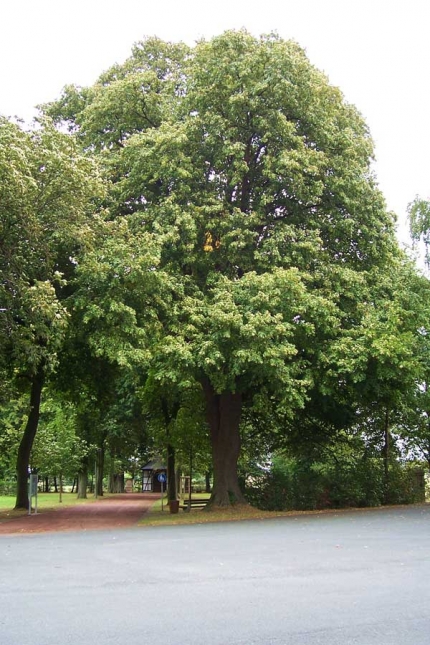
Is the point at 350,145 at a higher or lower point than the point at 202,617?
higher

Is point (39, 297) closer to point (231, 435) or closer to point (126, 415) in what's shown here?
point (231, 435)

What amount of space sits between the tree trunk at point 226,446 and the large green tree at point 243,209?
0.15 ft

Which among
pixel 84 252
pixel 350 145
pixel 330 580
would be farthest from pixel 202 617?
pixel 350 145

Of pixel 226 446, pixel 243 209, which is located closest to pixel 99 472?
pixel 226 446

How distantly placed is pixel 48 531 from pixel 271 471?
9.26 m

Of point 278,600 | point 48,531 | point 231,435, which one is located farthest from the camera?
point 231,435

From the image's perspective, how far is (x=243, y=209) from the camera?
19812 mm

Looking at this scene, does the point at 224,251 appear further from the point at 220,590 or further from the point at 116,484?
the point at 116,484

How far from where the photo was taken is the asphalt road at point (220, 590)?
18.0ft

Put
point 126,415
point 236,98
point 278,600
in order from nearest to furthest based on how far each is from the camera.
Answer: point 278,600 < point 236,98 < point 126,415

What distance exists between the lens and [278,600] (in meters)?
6.74

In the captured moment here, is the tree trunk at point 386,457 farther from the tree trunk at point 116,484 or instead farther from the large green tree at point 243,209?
the tree trunk at point 116,484

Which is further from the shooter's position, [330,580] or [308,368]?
[308,368]

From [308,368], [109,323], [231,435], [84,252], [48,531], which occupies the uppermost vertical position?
[84,252]
